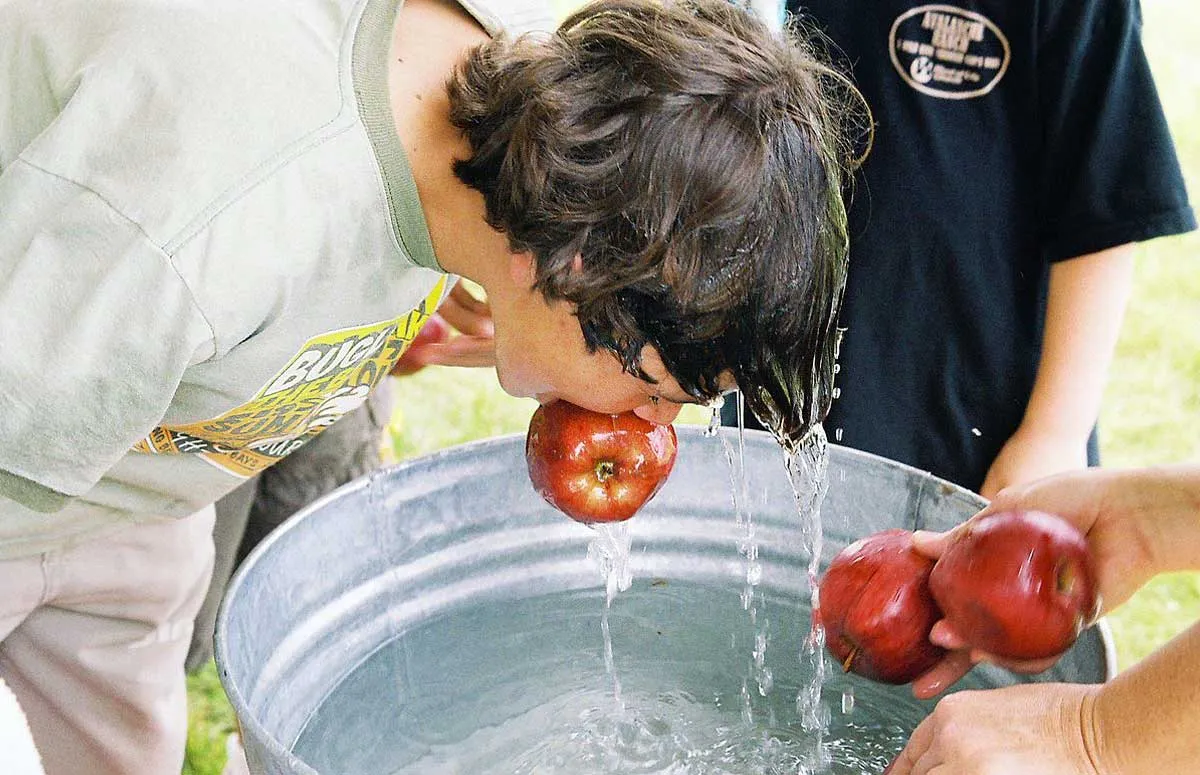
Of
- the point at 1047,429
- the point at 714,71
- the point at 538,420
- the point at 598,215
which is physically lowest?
the point at 1047,429

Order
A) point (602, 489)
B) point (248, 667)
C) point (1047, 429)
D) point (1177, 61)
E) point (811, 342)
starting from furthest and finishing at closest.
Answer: point (1177, 61) < point (1047, 429) < point (602, 489) < point (811, 342) < point (248, 667)

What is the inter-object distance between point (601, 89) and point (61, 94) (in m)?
0.46

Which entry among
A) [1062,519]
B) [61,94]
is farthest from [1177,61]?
[61,94]

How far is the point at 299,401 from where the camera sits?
4.31ft

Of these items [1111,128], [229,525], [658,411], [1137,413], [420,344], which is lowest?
[1137,413]

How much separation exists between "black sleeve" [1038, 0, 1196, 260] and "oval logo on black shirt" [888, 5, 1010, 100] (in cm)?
7

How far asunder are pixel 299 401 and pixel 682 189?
492mm

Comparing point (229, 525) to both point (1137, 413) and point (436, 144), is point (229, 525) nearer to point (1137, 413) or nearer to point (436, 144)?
point (436, 144)

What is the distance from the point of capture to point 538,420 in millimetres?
1312

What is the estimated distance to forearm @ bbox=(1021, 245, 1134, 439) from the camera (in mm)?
1550

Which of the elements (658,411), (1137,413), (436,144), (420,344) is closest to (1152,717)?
(658,411)

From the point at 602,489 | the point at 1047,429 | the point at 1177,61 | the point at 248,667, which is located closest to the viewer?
the point at 248,667

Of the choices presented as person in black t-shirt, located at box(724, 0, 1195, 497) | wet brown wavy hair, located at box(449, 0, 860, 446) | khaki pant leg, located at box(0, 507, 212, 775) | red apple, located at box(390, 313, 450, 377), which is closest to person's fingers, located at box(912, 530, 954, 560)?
wet brown wavy hair, located at box(449, 0, 860, 446)

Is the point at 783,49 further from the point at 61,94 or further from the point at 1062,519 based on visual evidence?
the point at 61,94
